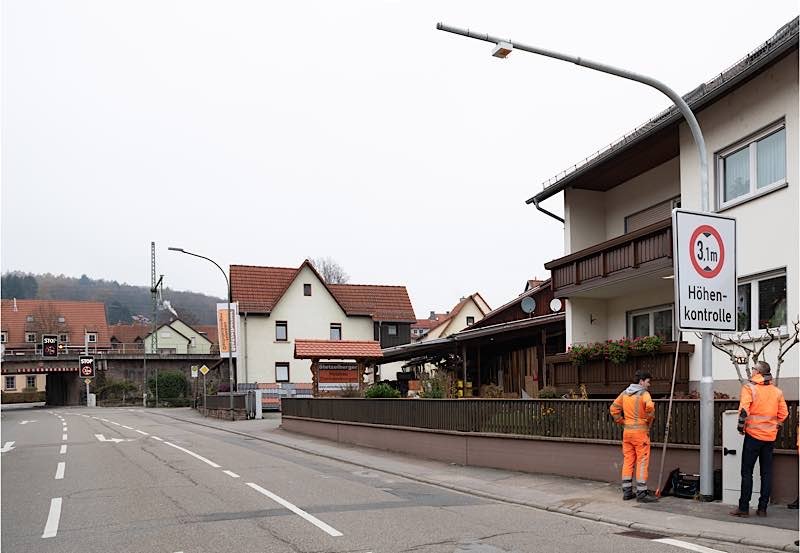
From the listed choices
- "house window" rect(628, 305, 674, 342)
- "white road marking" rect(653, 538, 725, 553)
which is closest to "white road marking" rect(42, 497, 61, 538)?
"white road marking" rect(653, 538, 725, 553)

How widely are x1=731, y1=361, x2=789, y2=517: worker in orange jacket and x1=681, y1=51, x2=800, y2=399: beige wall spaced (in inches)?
172

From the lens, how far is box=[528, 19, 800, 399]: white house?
1320cm

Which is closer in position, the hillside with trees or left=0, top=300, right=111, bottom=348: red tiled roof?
left=0, top=300, right=111, bottom=348: red tiled roof

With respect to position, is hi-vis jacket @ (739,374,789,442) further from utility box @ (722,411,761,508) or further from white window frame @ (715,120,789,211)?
white window frame @ (715,120,789,211)

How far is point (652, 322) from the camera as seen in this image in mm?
18734

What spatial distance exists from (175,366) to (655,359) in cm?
6147

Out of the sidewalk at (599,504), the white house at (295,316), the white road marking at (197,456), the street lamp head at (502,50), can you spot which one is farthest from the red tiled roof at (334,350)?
the white house at (295,316)

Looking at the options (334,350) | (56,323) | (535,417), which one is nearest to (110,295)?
(56,323)

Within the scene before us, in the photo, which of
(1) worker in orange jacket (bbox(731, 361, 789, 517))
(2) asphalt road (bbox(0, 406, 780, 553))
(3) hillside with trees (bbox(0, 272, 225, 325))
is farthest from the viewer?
(3) hillside with trees (bbox(0, 272, 225, 325))

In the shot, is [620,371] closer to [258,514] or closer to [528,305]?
[528,305]

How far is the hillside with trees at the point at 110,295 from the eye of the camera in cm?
13188

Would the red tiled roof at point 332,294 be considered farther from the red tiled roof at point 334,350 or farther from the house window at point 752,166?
the house window at point 752,166

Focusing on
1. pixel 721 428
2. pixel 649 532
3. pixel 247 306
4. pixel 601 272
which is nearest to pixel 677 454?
pixel 721 428

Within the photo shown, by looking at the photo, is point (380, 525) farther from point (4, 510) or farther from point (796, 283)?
point (796, 283)
